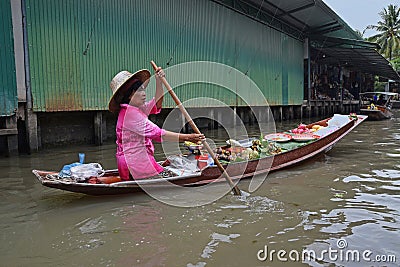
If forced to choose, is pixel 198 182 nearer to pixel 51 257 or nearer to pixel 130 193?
Result: pixel 130 193

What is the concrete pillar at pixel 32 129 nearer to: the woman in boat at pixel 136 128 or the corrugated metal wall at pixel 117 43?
the corrugated metal wall at pixel 117 43

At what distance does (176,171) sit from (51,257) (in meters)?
2.05

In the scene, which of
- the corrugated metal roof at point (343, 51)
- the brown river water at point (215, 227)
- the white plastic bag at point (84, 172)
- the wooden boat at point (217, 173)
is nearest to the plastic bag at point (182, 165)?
the wooden boat at point (217, 173)

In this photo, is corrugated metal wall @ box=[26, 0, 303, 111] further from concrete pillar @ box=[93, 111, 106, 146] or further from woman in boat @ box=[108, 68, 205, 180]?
woman in boat @ box=[108, 68, 205, 180]

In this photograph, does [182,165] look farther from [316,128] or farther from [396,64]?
[396,64]

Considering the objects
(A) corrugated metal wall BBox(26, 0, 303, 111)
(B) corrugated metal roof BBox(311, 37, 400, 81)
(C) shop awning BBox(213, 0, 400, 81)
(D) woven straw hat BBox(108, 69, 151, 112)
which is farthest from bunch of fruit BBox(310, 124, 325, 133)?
(B) corrugated metal roof BBox(311, 37, 400, 81)

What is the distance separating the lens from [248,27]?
14.1 metres

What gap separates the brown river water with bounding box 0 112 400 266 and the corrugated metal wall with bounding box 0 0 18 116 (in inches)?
91.7

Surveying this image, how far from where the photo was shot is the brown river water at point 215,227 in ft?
8.78

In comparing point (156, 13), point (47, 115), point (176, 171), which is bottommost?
point (176, 171)

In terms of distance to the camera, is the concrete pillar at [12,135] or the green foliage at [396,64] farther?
the green foliage at [396,64]

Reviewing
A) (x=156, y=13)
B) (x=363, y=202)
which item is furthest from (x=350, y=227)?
(x=156, y=13)

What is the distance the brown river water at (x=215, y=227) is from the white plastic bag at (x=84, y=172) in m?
0.31

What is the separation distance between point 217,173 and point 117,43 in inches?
225
